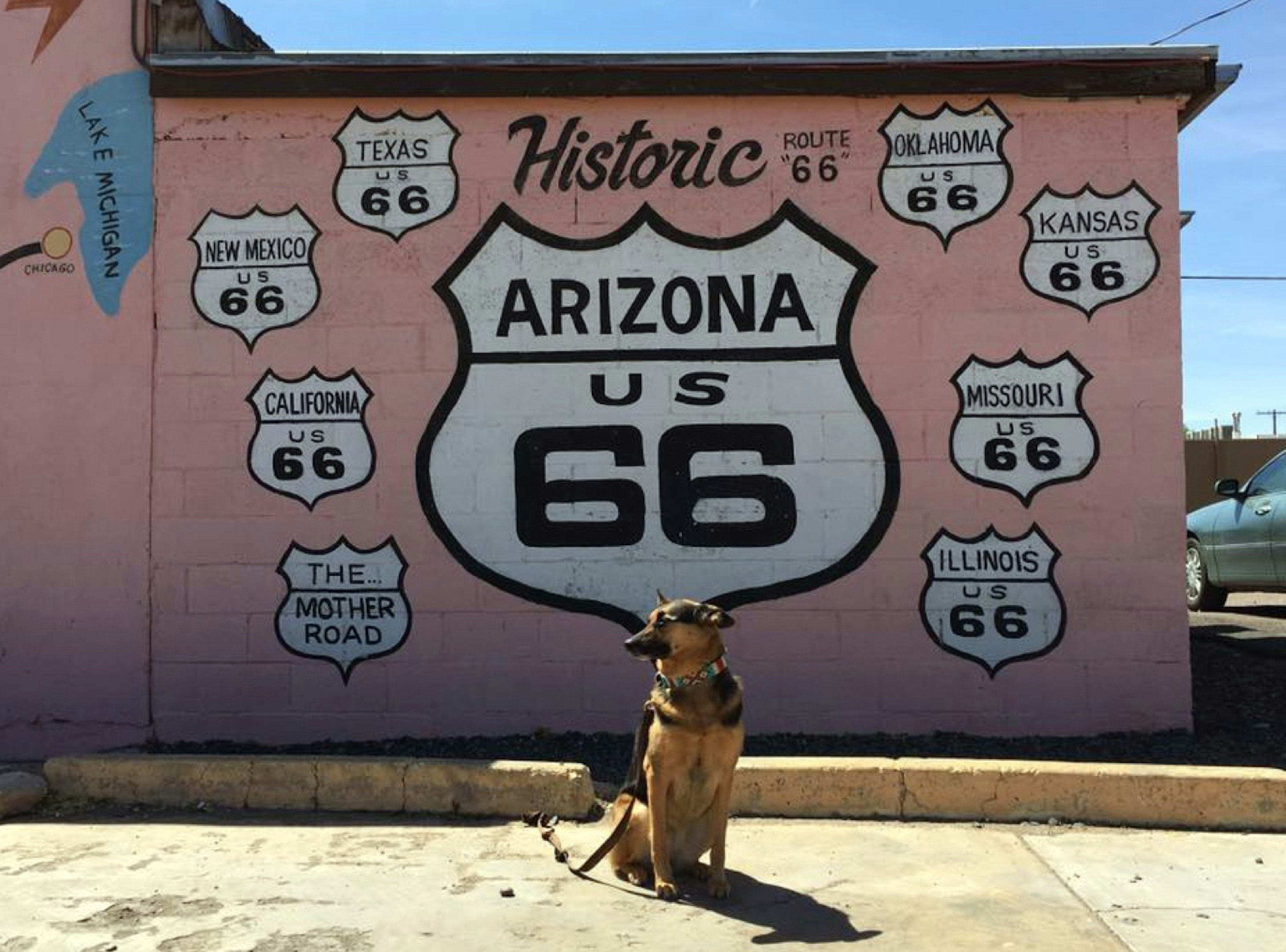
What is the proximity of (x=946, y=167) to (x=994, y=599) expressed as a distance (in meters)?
2.40

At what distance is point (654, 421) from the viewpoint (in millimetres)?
6957

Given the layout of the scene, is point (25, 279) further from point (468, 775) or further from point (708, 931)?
point (708, 931)

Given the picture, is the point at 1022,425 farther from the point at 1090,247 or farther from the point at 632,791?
the point at 632,791

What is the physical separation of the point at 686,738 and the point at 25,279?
5187 mm

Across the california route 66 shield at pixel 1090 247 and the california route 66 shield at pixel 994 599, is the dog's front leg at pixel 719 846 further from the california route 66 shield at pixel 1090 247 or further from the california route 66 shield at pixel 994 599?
the california route 66 shield at pixel 1090 247

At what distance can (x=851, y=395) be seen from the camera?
6.87 m

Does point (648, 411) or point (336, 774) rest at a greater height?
point (648, 411)

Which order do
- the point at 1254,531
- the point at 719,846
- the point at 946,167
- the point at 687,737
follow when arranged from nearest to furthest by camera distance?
the point at 687,737 → the point at 719,846 → the point at 946,167 → the point at 1254,531

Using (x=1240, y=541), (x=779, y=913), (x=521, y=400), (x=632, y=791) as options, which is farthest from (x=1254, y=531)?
(x=632, y=791)

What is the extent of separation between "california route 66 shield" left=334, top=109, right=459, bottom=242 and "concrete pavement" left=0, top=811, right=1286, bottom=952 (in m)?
3.35

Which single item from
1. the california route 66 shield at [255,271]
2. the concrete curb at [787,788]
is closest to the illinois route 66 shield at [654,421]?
the california route 66 shield at [255,271]

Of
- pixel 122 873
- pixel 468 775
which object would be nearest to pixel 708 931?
pixel 468 775

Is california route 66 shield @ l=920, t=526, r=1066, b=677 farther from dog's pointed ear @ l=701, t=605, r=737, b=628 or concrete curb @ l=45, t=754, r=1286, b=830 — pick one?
dog's pointed ear @ l=701, t=605, r=737, b=628

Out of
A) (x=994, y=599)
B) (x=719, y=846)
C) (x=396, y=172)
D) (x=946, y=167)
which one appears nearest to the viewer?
(x=719, y=846)
